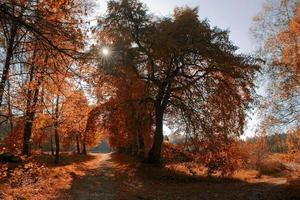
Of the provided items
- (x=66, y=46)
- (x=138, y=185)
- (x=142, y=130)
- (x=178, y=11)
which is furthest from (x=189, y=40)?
(x=66, y=46)

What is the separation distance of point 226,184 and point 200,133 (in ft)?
11.9

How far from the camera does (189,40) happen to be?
21766 millimetres

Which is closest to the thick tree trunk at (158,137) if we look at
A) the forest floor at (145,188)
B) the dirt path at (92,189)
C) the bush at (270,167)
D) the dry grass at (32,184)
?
the forest floor at (145,188)

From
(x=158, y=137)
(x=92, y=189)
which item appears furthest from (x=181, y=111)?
(x=92, y=189)

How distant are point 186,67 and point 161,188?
28.4ft

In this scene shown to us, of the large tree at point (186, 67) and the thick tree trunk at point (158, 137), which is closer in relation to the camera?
the large tree at point (186, 67)

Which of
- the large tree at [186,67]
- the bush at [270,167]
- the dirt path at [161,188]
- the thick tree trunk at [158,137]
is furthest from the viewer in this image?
the bush at [270,167]

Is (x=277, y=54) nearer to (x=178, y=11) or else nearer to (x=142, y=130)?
(x=178, y=11)

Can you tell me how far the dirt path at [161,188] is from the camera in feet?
50.3

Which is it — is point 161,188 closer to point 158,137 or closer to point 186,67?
point 158,137

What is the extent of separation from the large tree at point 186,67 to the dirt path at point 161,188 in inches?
113

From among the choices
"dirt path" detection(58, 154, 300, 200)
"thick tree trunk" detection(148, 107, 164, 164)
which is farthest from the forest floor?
"thick tree trunk" detection(148, 107, 164, 164)

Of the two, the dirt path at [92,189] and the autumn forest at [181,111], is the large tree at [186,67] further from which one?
the dirt path at [92,189]

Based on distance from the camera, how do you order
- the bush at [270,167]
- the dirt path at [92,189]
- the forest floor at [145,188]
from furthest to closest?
the bush at [270,167]
the dirt path at [92,189]
the forest floor at [145,188]
